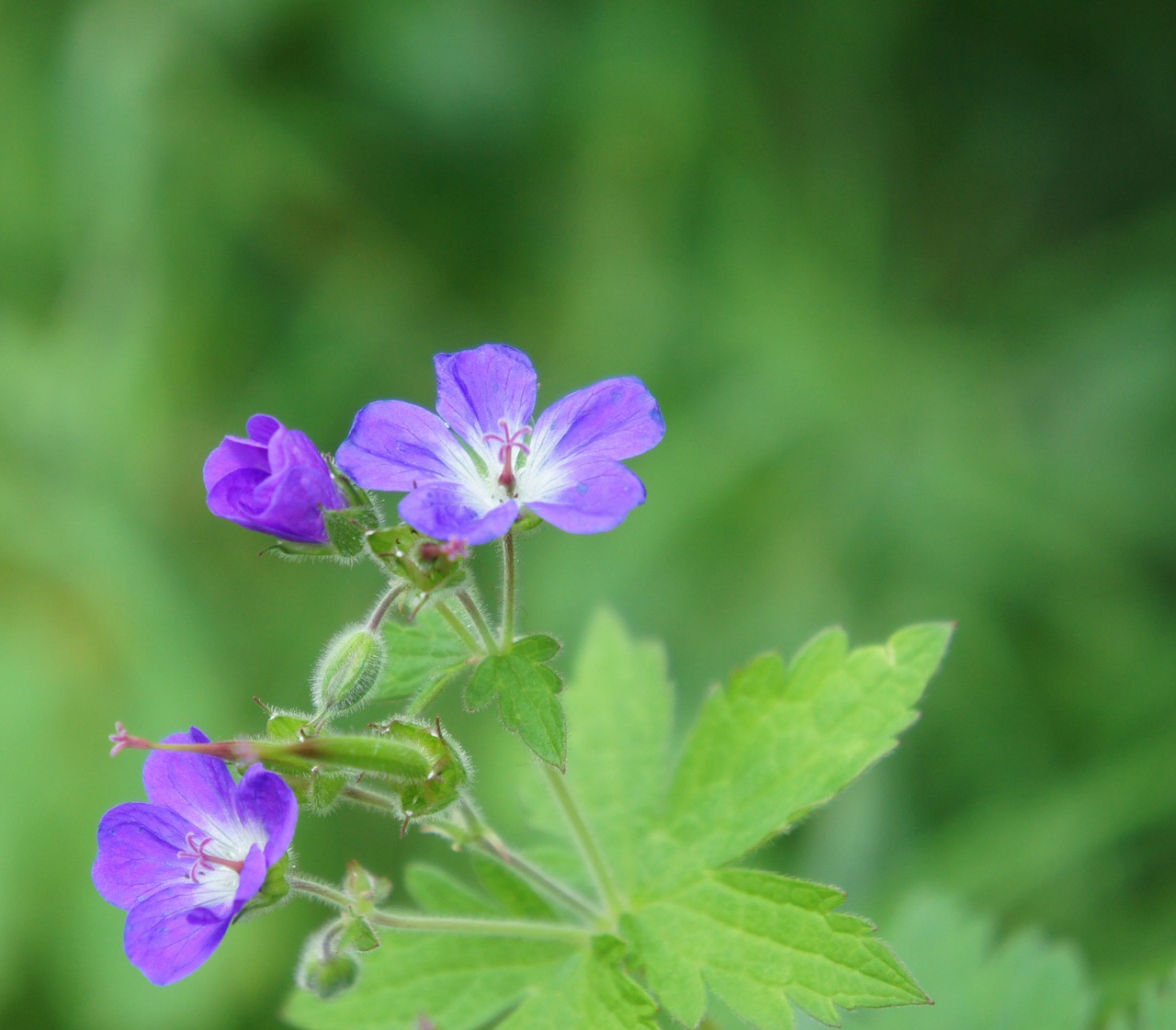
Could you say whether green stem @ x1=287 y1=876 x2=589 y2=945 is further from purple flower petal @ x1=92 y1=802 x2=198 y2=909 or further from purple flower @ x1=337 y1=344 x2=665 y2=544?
purple flower @ x1=337 y1=344 x2=665 y2=544

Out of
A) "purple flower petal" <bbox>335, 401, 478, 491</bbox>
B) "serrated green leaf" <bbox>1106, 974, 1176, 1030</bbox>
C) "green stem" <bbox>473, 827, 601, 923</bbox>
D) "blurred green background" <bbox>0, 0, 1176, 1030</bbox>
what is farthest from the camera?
"blurred green background" <bbox>0, 0, 1176, 1030</bbox>

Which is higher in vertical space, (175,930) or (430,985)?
(175,930)

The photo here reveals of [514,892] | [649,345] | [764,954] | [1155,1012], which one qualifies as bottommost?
[1155,1012]

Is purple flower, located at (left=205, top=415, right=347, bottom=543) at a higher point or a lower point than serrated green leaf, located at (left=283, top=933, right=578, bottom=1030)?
higher

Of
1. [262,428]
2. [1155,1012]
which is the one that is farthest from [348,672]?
[1155,1012]

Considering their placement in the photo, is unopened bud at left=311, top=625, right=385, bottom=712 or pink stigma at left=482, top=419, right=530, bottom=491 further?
pink stigma at left=482, top=419, right=530, bottom=491

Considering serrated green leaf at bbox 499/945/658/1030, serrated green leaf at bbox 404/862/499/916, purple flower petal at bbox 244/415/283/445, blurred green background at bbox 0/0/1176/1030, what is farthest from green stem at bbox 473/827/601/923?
blurred green background at bbox 0/0/1176/1030

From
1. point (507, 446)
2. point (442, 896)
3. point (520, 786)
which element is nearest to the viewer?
point (507, 446)

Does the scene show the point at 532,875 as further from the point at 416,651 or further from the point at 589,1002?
the point at 416,651
